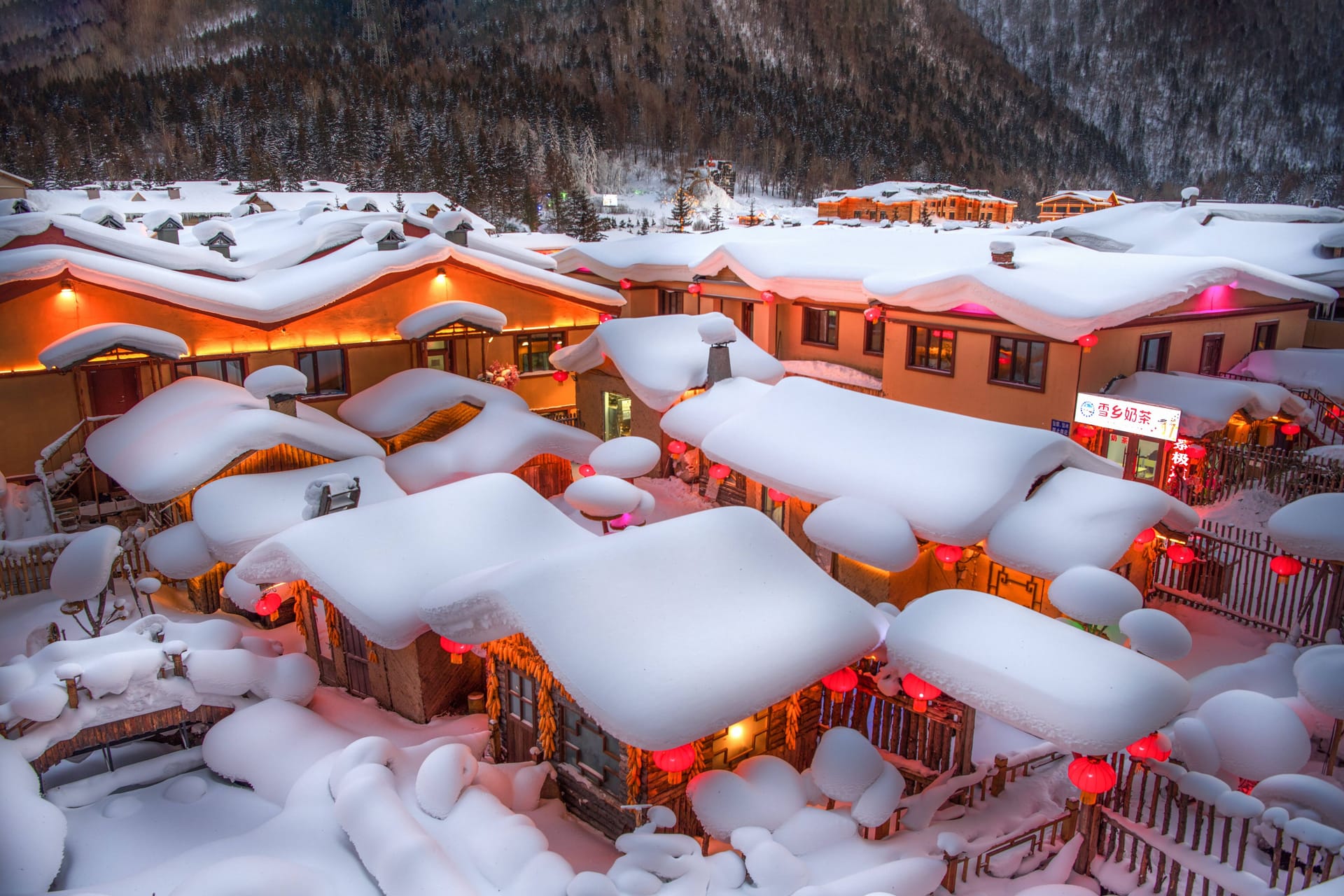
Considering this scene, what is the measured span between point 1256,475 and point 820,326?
1123 centimetres

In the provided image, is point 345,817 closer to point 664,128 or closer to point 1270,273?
point 1270,273

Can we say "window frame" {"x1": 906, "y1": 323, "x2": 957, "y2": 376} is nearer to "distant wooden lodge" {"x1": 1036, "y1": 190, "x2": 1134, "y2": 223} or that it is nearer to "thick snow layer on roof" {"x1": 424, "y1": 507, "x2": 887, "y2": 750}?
"thick snow layer on roof" {"x1": 424, "y1": 507, "x2": 887, "y2": 750}

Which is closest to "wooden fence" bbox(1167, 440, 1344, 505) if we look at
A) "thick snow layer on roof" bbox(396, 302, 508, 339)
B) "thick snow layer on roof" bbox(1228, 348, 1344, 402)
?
"thick snow layer on roof" bbox(1228, 348, 1344, 402)

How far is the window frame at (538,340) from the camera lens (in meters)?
23.4

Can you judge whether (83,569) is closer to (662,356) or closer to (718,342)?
(662,356)

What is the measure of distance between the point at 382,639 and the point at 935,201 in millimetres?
84336

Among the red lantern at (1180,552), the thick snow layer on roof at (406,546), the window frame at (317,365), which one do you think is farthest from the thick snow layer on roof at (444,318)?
the red lantern at (1180,552)

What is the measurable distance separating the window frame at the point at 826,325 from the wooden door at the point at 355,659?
15.4 metres

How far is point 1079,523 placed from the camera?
11242 millimetres

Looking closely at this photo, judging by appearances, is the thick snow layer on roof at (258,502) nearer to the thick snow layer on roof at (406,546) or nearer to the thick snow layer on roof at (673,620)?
the thick snow layer on roof at (406,546)

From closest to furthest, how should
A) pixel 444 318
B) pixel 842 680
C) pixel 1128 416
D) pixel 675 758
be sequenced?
pixel 675 758, pixel 842 680, pixel 1128 416, pixel 444 318

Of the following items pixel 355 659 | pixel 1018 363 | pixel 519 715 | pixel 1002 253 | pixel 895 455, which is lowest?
pixel 355 659

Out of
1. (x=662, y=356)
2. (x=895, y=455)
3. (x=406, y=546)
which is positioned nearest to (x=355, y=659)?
(x=406, y=546)

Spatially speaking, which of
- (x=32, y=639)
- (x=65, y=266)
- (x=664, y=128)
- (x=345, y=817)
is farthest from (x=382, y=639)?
(x=664, y=128)
